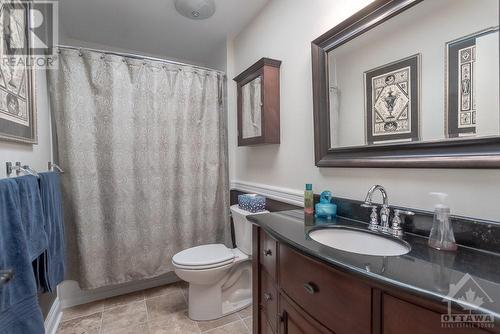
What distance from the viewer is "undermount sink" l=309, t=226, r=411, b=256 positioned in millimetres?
903

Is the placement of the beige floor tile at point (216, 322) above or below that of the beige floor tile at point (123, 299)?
below

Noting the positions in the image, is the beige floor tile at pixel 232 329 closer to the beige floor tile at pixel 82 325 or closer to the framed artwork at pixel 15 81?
the beige floor tile at pixel 82 325

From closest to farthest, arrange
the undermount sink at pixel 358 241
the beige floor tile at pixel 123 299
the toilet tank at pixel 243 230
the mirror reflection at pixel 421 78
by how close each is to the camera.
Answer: the mirror reflection at pixel 421 78, the undermount sink at pixel 358 241, the toilet tank at pixel 243 230, the beige floor tile at pixel 123 299

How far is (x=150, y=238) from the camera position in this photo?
1.97 metres

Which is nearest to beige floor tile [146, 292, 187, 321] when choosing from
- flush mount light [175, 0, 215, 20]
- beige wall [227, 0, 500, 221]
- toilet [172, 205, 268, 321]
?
toilet [172, 205, 268, 321]

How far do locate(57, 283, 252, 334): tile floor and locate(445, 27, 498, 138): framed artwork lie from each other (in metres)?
1.69

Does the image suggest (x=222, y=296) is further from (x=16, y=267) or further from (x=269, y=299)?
(x=16, y=267)

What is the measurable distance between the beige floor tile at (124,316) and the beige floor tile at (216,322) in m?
0.44

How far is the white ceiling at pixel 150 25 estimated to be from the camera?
1.81 meters

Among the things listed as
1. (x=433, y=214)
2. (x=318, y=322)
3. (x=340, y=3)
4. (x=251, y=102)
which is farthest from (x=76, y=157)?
(x=433, y=214)

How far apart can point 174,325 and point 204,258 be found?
0.52 metres

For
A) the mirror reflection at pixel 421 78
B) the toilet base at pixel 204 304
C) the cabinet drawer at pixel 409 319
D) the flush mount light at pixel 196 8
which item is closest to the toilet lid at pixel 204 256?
the toilet base at pixel 204 304

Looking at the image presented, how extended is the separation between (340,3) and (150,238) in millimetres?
2120

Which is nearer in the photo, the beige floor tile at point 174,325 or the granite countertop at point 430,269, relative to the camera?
the granite countertop at point 430,269
